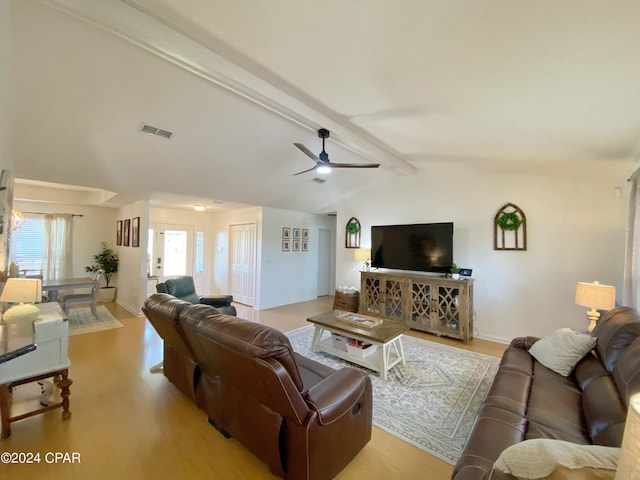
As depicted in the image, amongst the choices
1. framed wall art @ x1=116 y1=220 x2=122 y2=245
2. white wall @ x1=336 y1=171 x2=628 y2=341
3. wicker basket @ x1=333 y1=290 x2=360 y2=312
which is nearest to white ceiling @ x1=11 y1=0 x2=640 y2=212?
white wall @ x1=336 y1=171 x2=628 y2=341

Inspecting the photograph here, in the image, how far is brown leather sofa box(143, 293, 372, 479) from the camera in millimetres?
1441

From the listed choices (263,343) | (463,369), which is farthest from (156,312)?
(463,369)

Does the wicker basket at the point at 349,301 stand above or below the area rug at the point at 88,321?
above

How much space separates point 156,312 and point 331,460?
69.3 inches

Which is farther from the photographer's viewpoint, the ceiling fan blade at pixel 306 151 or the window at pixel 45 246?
the window at pixel 45 246

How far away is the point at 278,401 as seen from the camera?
1466mm

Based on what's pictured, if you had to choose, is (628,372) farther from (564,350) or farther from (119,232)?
(119,232)

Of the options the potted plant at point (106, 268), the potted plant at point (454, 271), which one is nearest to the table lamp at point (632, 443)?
the potted plant at point (454, 271)

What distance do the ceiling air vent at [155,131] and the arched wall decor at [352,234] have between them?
155 inches

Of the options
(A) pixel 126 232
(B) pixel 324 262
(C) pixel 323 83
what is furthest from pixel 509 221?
(A) pixel 126 232

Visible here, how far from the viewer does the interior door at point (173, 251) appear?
6852 mm

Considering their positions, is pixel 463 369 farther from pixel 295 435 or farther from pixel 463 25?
pixel 463 25

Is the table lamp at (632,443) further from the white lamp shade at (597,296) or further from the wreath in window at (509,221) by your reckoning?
the wreath in window at (509,221)

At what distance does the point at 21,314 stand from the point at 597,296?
5.36m
